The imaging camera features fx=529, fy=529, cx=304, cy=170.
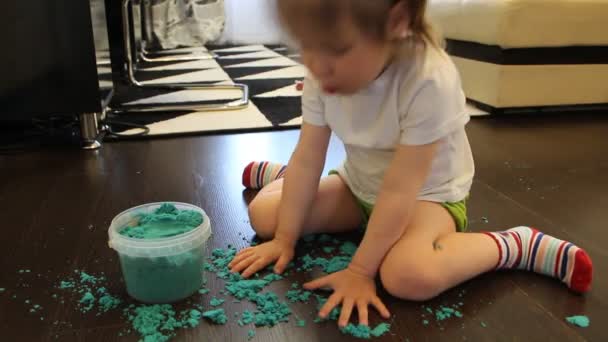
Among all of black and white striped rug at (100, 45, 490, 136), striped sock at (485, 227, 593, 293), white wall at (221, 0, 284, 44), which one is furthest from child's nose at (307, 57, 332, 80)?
white wall at (221, 0, 284, 44)

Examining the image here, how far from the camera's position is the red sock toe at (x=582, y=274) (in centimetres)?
70

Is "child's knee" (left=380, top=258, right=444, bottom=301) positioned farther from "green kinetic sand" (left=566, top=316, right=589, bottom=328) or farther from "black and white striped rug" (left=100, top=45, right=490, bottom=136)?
"black and white striped rug" (left=100, top=45, right=490, bottom=136)

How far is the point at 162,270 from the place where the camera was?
0.66 metres

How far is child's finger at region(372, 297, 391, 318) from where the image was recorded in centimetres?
65

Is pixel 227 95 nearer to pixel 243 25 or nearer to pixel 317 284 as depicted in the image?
pixel 317 284

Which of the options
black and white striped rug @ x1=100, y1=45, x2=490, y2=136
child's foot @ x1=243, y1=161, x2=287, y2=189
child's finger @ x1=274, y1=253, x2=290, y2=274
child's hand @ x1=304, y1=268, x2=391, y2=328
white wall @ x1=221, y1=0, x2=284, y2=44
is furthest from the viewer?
white wall @ x1=221, y1=0, x2=284, y2=44

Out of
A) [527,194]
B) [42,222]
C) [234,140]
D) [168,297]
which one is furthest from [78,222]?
[527,194]

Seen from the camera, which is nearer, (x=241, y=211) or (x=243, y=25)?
(x=241, y=211)

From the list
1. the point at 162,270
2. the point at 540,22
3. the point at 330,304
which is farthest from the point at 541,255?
the point at 540,22

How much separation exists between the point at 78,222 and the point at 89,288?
23 cm

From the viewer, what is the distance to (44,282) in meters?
0.73

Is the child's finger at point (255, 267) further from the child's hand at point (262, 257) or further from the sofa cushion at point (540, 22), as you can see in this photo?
the sofa cushion at point (540, 22)

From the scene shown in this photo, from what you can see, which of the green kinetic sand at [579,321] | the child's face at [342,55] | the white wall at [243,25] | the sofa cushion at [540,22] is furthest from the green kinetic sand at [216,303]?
the white wall at [243,25]

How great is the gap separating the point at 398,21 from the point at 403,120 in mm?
156
